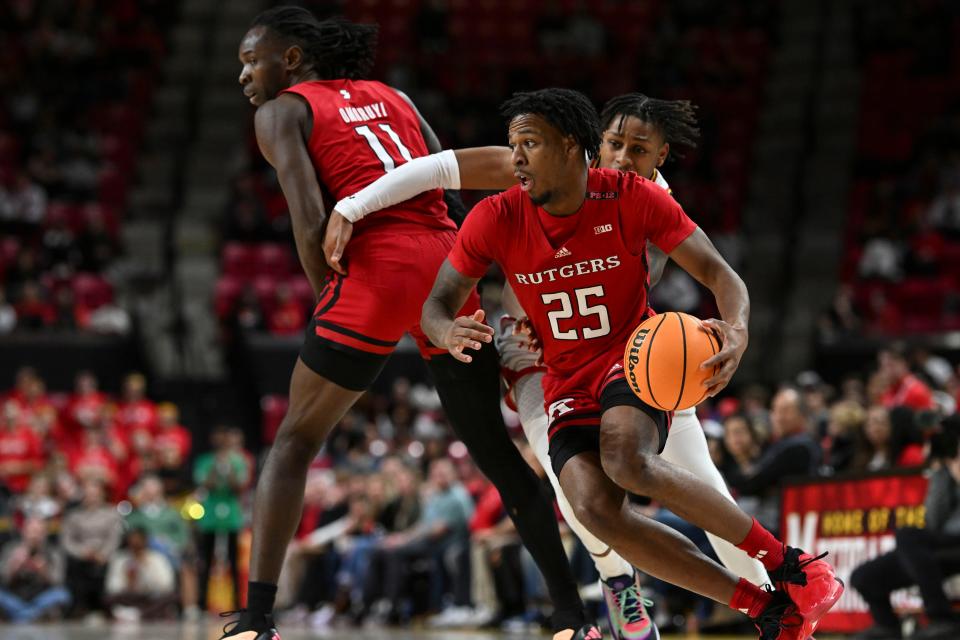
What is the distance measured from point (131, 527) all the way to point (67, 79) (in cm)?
973

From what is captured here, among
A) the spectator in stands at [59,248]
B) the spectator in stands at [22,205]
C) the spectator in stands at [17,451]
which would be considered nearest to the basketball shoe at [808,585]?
the spectator in stands at [17,451]

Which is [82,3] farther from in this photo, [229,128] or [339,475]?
[339,475]

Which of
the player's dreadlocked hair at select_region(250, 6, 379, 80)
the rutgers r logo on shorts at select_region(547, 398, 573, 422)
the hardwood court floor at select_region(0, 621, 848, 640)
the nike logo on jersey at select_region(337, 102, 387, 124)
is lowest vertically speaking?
the hardwood court floor at select_region(0, 621, 848, 640)

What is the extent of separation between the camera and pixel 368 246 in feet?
15.4

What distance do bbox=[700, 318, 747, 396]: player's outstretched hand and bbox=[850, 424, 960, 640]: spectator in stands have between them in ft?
12.1

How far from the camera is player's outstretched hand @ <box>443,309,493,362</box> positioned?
408cm

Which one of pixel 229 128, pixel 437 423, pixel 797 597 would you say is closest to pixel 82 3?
pixel 229 128

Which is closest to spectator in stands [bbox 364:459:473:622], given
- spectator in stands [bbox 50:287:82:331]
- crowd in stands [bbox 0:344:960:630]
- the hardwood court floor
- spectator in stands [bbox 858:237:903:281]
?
crowd in stands [bbox 0:344:960:630]

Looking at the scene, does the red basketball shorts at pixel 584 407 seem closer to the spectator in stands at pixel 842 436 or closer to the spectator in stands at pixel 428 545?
the spectator in stands at pixel 842 436

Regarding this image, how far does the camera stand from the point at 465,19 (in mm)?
21641

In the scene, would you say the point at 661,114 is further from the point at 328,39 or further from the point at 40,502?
the point at 40,502

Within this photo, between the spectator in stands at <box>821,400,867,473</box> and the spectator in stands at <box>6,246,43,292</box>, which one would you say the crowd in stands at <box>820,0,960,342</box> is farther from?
the spectator in stands at <box>6,246,43,292</box>

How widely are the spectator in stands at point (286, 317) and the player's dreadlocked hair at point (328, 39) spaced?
36.6 feet

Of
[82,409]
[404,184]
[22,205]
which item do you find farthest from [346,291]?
[22,205]
